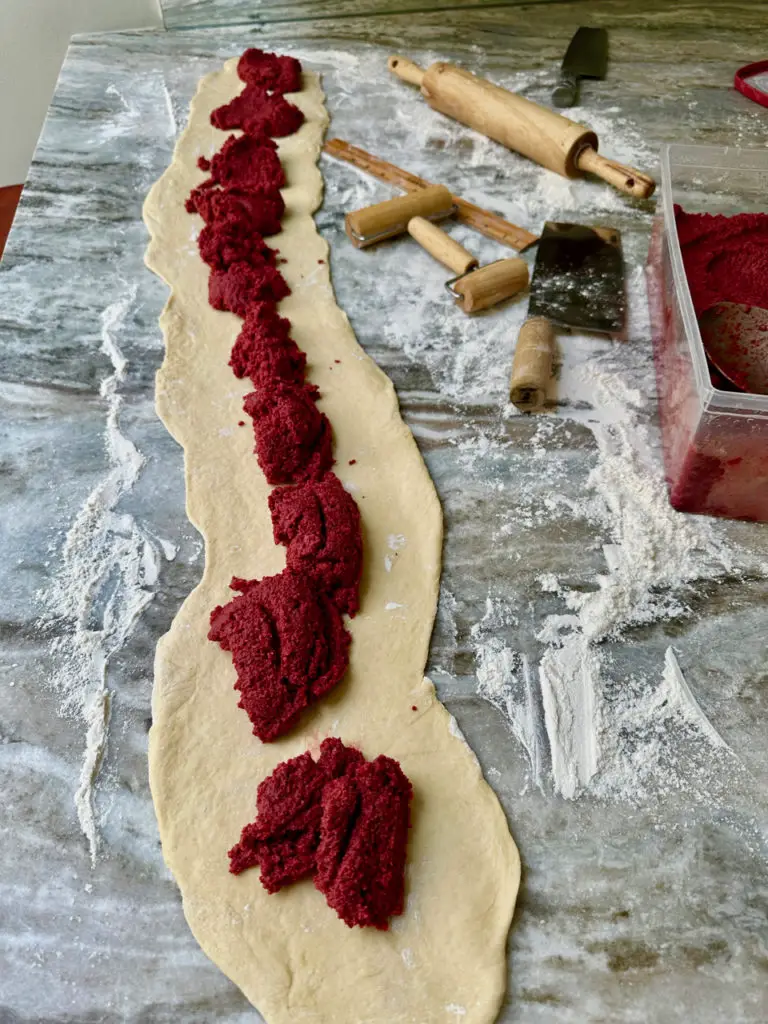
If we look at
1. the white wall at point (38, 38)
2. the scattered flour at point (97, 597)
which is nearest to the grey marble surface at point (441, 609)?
the scattered flour at point (97, 597)

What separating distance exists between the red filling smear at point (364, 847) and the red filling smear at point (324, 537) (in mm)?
332

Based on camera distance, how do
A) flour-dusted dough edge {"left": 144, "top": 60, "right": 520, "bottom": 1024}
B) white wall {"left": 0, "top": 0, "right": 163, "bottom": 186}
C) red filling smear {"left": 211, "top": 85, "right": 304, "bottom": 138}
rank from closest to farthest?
flour-dusted dough edge {"left": 144, "top": 60, "right": 520, "bottom": 1024} < red filling smear {"left": 211, "top": 85, "right": 304, "bottom": 138} < white wall {"left": 0, "top": 0, "right": 163, "bottom": 186}

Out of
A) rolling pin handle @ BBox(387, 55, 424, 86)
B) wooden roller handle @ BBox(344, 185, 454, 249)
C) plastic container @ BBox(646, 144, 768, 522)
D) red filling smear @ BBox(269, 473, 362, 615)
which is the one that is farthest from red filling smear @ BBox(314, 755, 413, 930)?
rolling pin handle @ BBox(387, 55, 424, 86)

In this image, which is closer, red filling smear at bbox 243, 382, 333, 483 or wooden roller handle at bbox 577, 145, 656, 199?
red filling smear at bbox 243, 382, 333, 483

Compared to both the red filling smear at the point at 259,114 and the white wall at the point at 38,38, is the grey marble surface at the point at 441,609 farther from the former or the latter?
the white wall at the point at 38,38

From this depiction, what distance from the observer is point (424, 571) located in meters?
1.42

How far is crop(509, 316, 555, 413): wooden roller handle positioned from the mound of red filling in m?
0.83

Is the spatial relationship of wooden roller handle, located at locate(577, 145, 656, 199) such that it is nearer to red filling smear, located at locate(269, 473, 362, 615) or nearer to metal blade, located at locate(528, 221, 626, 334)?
metal blade, located at locate(528, 221, 626, 334)

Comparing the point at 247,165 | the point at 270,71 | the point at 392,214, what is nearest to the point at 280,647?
the point at 392,214

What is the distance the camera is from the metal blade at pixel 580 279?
1793mm

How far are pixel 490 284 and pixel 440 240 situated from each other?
21cm

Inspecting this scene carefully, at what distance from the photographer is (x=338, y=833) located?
1079mm

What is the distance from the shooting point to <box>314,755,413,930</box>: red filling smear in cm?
105

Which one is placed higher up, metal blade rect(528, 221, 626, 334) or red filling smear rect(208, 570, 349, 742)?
metal blade rect(528, 221, 626, 334)
